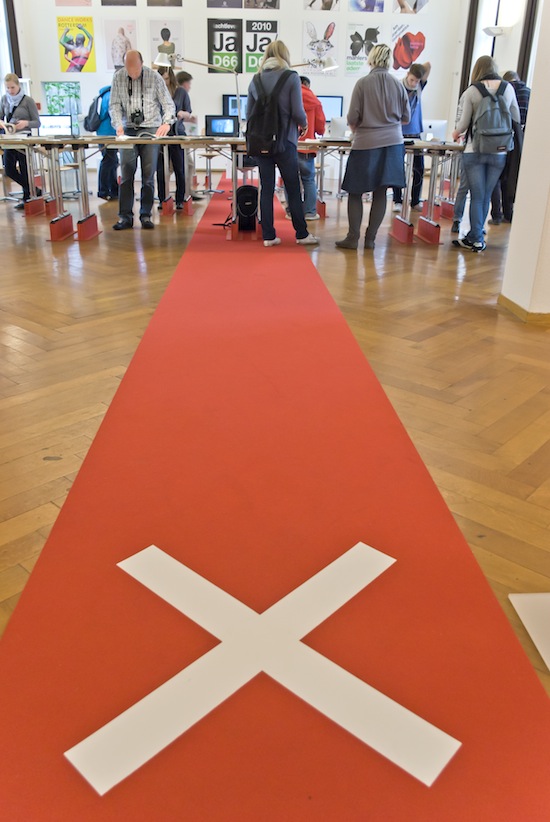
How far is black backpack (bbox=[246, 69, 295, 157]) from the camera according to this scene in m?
4.36

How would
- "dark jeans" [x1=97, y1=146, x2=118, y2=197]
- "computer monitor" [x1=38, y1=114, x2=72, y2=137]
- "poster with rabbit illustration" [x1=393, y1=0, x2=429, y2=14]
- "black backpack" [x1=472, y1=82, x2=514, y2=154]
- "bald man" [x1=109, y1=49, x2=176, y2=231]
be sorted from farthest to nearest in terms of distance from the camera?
"poster with rabbit illustration" [x1=393, y1=0, x2=429, y2=14] → "computer monitor" [x1=38, y1=114, x2=72, y2=137] → "dark jeans" [x1=97, y1=146, x2=118, y2=197] → "bald man" [x1=109, y1=49, x2=176, y2=231] → "black backpack" [x1=472, y1=82, x2=514, y2=154]

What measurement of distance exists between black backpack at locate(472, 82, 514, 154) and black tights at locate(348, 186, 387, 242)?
0.73m

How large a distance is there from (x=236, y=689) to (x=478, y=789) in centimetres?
38

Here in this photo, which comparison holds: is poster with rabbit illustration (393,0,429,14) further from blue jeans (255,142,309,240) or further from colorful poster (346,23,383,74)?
blue jeans (255,142,309,240)

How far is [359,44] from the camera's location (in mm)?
11570

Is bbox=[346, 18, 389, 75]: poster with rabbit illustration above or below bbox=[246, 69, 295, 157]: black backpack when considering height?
above

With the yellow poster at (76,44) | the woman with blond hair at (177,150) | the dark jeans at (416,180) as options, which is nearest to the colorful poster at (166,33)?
the yellow poster at (76,44)

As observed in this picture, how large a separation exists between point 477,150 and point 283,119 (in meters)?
1.34

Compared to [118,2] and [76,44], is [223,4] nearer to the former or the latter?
[118,2]

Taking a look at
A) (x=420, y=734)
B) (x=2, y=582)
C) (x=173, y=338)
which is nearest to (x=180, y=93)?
(x=173, y=338)

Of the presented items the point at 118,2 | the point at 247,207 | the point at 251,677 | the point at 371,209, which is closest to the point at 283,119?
the point at 371,209

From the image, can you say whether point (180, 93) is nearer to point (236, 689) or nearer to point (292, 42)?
point (292, 42)

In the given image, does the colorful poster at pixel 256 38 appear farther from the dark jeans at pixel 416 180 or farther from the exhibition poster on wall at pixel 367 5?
the dark jeans at pixel 416 180

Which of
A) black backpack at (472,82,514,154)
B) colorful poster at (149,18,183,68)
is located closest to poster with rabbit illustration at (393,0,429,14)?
colorful poster at (149,18,183,68)
